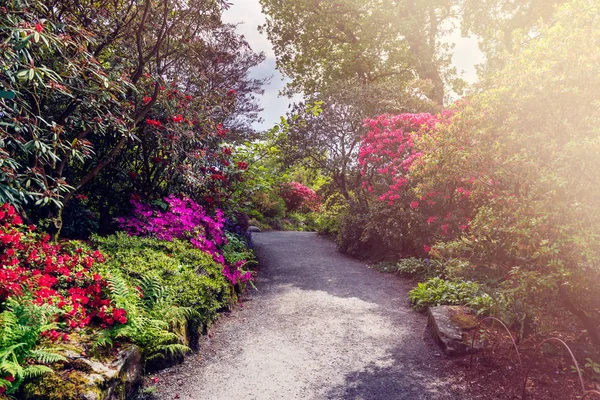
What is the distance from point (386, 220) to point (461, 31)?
41.1ft

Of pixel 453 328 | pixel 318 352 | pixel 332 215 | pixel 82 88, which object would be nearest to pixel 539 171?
pixel 453 328

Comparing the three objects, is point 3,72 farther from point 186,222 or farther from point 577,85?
point 577,85

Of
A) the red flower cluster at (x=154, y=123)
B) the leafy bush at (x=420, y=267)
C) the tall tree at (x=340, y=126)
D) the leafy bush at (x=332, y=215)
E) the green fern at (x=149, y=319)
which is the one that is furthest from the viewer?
the leafy bush at (x=332, y=215)

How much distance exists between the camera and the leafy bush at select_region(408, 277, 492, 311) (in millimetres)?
5545

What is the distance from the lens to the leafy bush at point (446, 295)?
5545mm

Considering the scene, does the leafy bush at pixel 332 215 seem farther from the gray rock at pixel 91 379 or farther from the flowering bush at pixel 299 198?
the gray rock at pixel 91 379

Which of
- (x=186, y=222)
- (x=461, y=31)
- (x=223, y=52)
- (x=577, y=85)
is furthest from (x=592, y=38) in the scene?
(x=461, y=31)

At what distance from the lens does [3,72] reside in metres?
3.50

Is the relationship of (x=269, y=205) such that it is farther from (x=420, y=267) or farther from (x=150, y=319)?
(x=150, y=319)

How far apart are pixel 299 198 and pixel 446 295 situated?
1452 cm

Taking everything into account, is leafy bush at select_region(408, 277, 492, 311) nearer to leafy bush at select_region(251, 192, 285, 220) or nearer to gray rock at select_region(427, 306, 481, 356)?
gray rock at select_region(427, 306, 481, 356)

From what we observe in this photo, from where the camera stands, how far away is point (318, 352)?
4.64m

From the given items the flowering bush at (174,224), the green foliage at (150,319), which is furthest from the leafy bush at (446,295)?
the green foliage at (150,319)

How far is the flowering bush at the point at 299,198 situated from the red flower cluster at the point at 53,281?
15.4 meters
